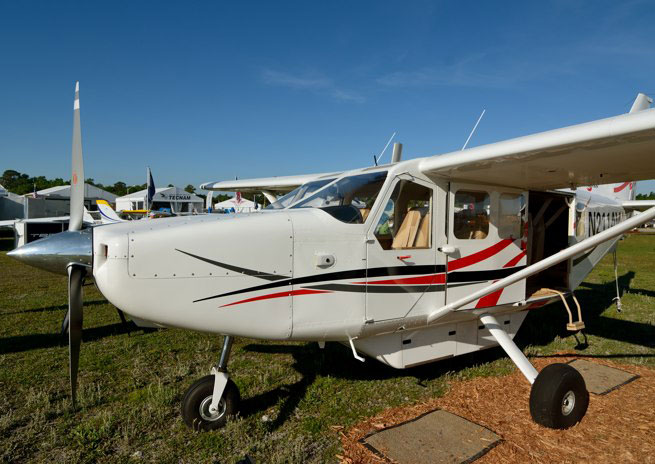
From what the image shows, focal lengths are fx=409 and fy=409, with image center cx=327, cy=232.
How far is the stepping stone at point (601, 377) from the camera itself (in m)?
4.41

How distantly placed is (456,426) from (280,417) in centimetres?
156

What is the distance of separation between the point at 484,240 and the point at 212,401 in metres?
3.13

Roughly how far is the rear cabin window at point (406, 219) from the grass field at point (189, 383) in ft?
5.26

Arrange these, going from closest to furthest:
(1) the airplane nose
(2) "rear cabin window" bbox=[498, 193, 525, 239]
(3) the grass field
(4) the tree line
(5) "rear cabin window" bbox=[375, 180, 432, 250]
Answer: (1) the airplane nose
(3) the grass field
(5) "rear cabin window" bbox=[375, 180, 432, 250]
(2) "rear cabin window" bbox=[498, 193, 525, 239]
(4) the tree line

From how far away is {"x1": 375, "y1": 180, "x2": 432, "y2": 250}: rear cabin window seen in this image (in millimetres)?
3768

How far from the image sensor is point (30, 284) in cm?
1052

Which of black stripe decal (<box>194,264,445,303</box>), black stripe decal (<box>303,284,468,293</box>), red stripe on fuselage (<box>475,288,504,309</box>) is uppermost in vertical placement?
black stripe decal (<box>194,264,445,303</box>)

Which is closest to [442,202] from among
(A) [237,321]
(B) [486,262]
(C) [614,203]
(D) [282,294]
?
(B) [486,262]

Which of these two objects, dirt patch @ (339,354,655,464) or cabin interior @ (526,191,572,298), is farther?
cabin interior @ (526,191,572,298)

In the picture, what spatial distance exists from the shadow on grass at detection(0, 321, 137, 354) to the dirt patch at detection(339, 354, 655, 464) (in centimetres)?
372

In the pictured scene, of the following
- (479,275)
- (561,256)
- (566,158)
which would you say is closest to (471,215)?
(479,275)

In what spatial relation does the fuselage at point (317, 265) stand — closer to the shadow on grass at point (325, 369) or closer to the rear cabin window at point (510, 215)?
the rear cabin window at point (510, 215)

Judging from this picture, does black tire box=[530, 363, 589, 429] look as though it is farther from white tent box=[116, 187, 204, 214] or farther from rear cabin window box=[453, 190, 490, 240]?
white tent box=[116, 187, 204, 214]

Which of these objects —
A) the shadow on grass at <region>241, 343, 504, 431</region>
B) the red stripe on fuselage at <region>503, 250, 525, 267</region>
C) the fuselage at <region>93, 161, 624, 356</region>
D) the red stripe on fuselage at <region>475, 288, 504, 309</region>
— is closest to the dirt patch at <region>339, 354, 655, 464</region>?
the shadow on grass at <region>241, 343, 504, 431</region>
